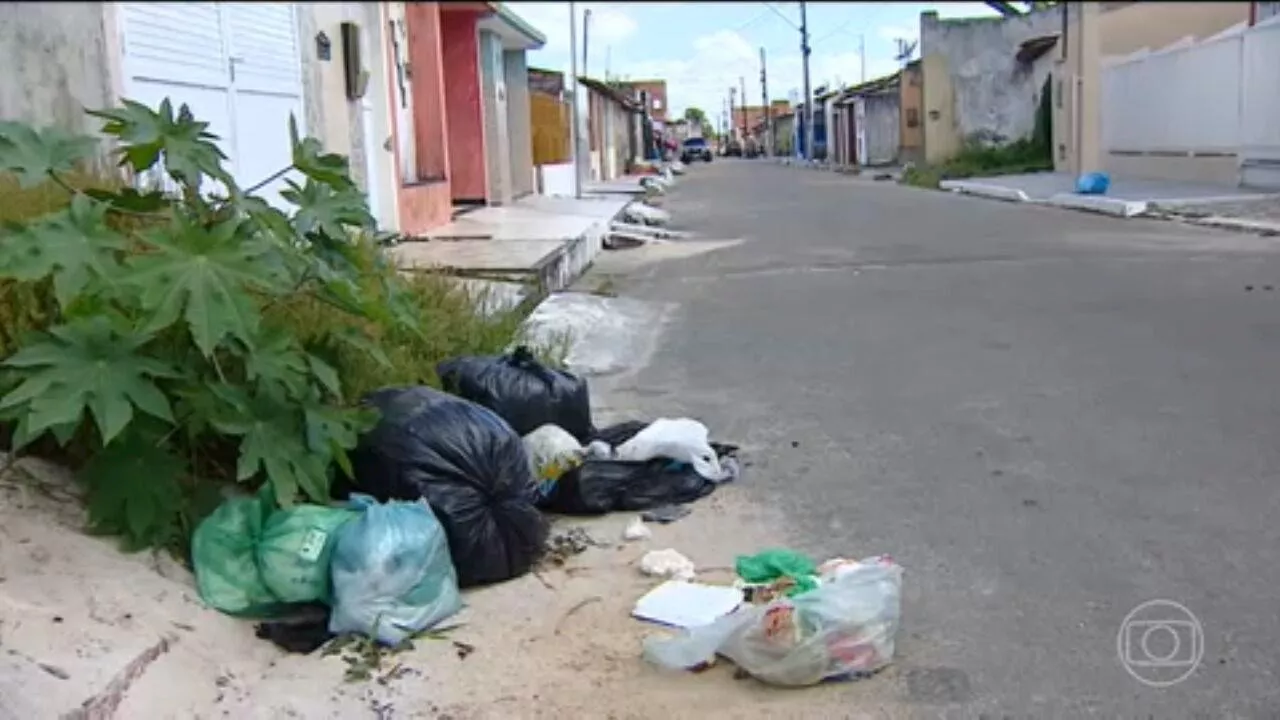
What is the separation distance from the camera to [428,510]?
383cm

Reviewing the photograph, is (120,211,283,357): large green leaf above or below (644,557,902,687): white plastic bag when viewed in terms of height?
above

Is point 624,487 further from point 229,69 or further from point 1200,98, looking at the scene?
point 1200,98

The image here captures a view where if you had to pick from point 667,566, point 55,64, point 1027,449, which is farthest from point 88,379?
point 1027,449

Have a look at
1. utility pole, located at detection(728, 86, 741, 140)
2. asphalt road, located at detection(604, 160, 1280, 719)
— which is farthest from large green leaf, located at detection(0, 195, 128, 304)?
utility pole, located at detection(728, 86, 741, 140)

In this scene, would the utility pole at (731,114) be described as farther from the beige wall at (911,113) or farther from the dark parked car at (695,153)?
the beige wall at (911,113)

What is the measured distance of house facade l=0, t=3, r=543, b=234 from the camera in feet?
20.9

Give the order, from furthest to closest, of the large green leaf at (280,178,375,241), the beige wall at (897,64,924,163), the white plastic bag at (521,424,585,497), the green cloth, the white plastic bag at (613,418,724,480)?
the beige wall at (897,64,924,163) → the white plastic bag at (613,418,724,480) → the white plastic bag at (521,424,585,497) → the large green leaf at (280,178,375,241) → the green cloth

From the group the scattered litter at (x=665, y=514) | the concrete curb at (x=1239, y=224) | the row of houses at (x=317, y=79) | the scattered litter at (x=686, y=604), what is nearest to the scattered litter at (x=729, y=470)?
the scattered litter at (x=665, y=514)

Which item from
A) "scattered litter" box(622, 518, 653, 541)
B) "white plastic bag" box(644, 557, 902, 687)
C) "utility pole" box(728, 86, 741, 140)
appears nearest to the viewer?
"white plastic bag" box(644, 557, 902, 687)

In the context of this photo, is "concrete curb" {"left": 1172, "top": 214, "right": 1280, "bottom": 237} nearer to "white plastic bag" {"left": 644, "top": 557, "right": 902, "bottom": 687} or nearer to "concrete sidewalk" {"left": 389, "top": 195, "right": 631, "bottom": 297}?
"concrete sidewalk" {"left": 389, "top": 195, "right": 631, "bottom": 297}

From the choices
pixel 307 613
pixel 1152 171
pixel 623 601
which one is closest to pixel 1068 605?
pixel 623 601

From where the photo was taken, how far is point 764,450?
5.61 m

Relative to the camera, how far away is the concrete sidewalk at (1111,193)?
18489 mm

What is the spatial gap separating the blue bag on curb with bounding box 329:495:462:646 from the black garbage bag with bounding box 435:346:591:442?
4.51 feet
